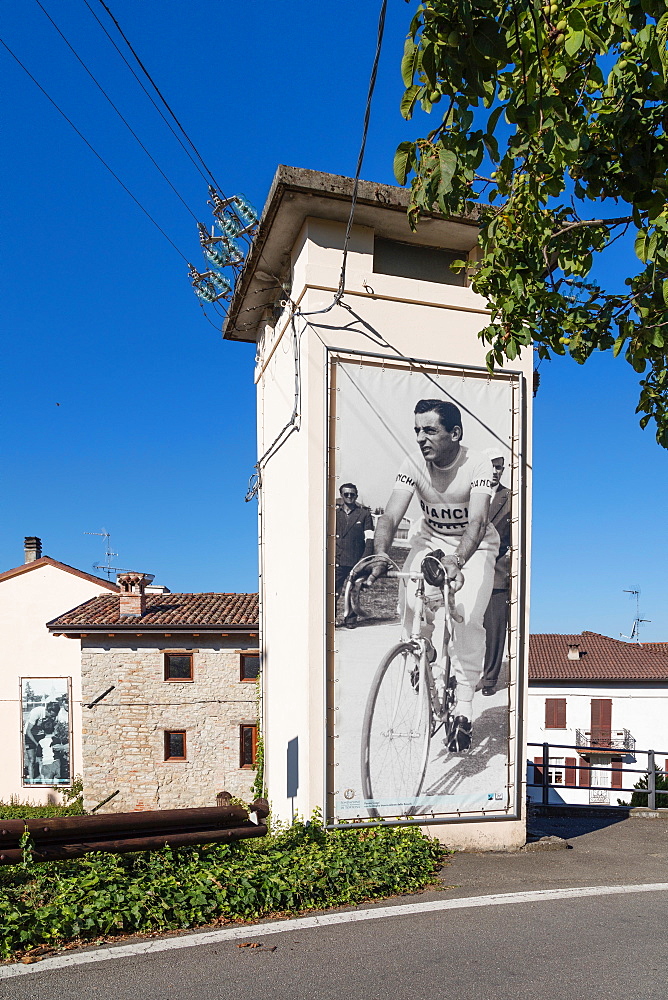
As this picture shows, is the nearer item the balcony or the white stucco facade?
the white stucco facade

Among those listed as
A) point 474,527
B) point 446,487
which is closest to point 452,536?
point 474,527

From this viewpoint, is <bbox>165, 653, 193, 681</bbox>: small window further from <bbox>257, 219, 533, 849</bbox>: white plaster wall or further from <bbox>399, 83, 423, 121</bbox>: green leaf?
<bbox>399, 83, 423, 121</bbox>: green leaf

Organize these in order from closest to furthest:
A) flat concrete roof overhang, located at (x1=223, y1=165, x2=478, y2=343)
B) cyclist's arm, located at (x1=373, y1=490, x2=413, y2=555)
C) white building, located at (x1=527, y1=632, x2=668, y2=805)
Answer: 1. flat concrete roof overhang, located at (x1=223, y1=165, x2=478, y2=343)
2. cyclist's arm, located at (x1=373, y1=490, x2=413, y2=555)
3. white building, located at (x1=527, y1=632, x2=668, y2=805)

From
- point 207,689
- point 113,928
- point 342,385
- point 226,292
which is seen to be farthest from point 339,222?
point 207,689

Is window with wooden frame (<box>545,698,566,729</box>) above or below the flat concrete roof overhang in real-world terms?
below

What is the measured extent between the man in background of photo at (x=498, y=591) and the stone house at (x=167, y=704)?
1350 centimetres

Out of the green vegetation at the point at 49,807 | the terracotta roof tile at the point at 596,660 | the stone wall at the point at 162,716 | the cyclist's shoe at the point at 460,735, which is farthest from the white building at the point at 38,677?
the terracotta roof tile at the point at 596,660

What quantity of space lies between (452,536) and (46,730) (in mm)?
22527

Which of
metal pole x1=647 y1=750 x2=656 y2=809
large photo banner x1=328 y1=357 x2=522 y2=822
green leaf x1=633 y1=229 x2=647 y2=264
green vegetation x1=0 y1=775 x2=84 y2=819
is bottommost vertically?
green vegetation x1=0 y1=775 x2=84 y2=819

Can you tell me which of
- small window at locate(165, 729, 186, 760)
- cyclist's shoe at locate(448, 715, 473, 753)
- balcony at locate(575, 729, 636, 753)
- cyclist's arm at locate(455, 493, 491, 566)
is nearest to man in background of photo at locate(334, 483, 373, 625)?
cyclist's arm at locate(455, 493, 491, 566)

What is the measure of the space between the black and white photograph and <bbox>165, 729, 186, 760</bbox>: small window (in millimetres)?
6485

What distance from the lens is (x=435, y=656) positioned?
7.97m

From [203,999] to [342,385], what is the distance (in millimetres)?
5707

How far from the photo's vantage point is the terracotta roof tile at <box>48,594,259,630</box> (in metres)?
21.0
